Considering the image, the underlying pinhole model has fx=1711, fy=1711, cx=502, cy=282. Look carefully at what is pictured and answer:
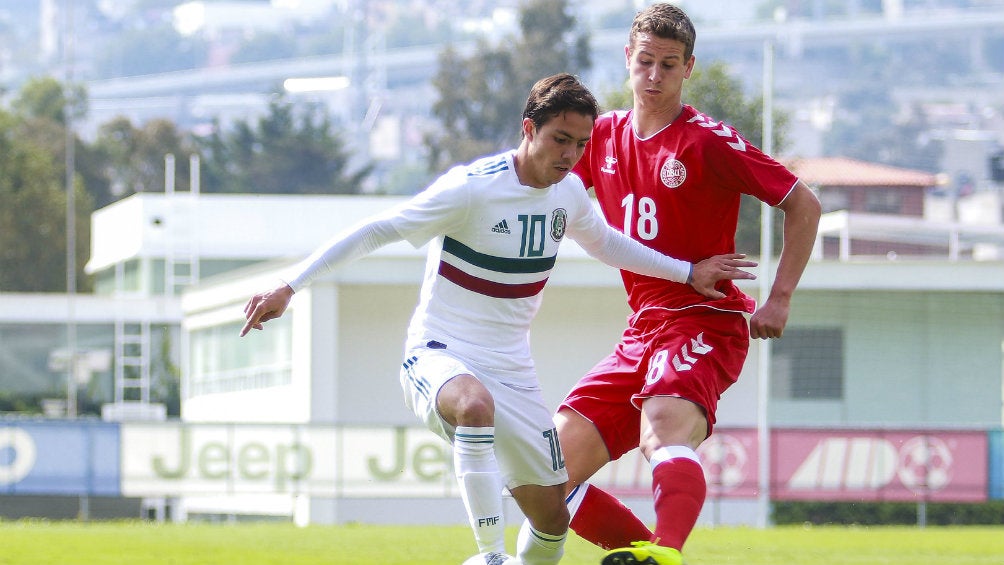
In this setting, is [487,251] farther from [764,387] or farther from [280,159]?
[280,159]

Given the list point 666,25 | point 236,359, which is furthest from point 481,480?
point 236,359

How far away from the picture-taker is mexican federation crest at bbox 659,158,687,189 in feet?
22.3

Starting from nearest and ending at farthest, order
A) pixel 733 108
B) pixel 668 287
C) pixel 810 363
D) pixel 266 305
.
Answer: pixel 266 305, pixel 668 287, pixel 810 363, pixel 733 108

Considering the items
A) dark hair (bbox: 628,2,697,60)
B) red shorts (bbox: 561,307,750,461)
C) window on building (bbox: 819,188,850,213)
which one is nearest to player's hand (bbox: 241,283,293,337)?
red shorts (bbox: 561,307,750,461)

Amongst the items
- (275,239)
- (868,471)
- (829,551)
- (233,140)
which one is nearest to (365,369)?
(868,471)

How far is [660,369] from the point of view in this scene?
A: 22.1 feet

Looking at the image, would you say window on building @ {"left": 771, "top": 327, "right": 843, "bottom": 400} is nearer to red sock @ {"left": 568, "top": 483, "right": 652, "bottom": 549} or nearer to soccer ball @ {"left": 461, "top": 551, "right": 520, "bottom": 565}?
red sock @ {"left": 568, "top": 483, "right": 652, "bottom": 549}

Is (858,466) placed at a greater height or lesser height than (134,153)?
lesser

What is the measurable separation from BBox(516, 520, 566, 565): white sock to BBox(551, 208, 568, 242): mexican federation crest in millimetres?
1209

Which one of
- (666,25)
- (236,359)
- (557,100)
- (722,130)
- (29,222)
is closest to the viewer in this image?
(557,100)

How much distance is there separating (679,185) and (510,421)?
115 centimetres

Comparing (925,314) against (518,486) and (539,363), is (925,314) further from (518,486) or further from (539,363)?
(518,486)

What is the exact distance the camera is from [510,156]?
22.3 ft

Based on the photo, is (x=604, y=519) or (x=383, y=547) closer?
(x=604, y=519)
